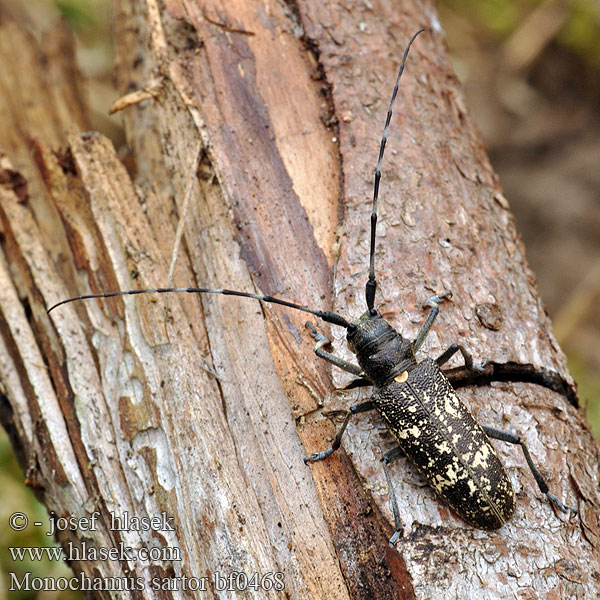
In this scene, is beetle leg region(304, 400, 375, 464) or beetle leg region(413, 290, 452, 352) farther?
beetle leg region(413, 290, 452, 352)

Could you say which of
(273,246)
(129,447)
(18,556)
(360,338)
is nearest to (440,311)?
(360,338)

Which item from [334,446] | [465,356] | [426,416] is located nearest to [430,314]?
[465,356]

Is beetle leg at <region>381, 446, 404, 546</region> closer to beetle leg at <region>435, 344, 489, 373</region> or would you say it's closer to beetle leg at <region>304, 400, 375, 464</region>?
beetle leg at <region>304, 400, 375, 464</region>

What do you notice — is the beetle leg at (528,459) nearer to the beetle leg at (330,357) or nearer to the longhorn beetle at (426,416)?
the longhorn beetle at (426,416)

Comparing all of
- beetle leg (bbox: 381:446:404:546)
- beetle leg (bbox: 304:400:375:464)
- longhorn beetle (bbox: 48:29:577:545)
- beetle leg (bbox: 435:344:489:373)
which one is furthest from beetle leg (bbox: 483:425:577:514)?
beetle leg (bbox: 304:400:375:464)

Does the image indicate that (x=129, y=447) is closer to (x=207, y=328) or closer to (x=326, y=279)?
(x=207, y=328)

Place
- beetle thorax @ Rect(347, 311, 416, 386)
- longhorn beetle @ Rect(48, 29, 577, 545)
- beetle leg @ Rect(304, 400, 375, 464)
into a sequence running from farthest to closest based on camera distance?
beetle thorax @ Rect(347, 311, 416, 386), beetle leg @ Rect(304, 400, 375, 464), longhorn beetle @ Rect(48, 29, 577, 545)

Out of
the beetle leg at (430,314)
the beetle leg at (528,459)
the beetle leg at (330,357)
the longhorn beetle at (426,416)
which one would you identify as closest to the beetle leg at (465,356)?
the longhorn beetle at (426,416)

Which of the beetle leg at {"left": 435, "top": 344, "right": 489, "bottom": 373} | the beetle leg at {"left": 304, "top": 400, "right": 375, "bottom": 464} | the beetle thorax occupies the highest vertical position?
the beetle thorax
